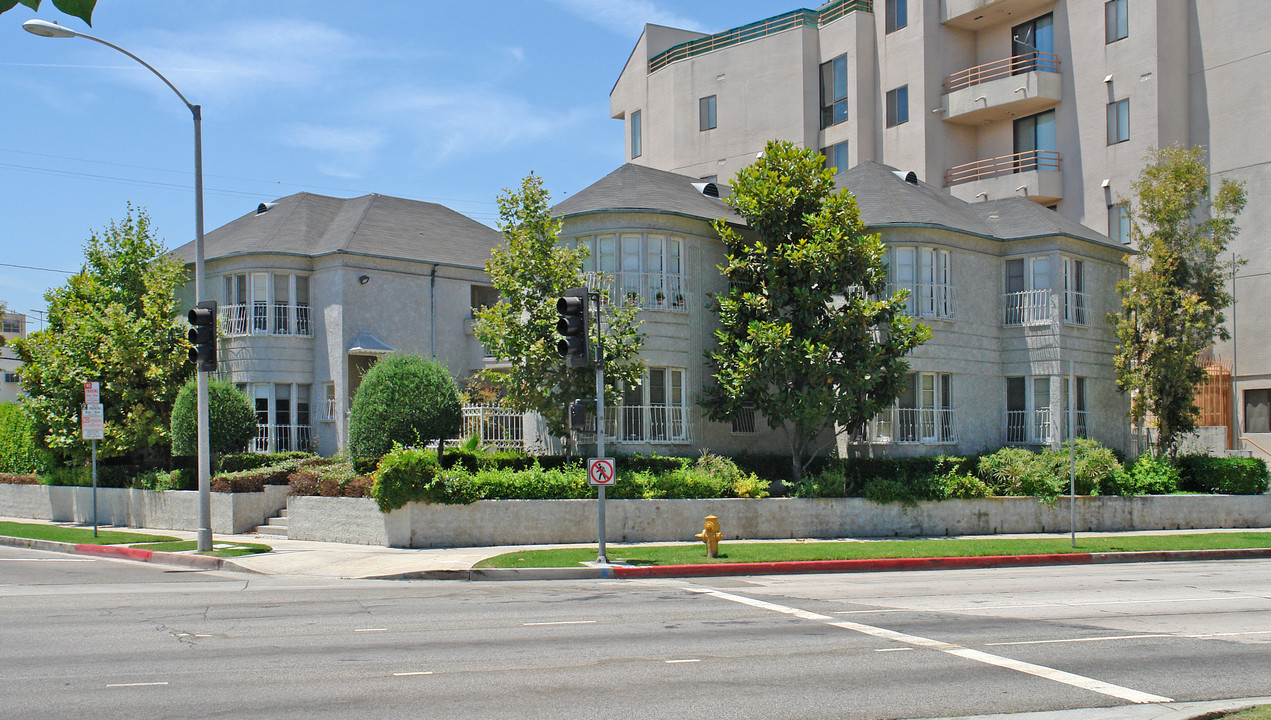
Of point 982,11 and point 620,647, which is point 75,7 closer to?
point 620,647

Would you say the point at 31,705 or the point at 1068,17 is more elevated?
the point at 1068,17

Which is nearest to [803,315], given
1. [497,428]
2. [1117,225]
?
[497,428]

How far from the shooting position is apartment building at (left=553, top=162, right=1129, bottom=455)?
2598 cm

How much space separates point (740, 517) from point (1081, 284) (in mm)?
13517

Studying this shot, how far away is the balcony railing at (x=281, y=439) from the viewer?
100 ft

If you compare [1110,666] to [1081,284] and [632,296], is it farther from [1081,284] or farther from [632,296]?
[1081,284]

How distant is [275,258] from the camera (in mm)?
30844

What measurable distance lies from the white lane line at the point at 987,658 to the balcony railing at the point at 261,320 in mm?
20727

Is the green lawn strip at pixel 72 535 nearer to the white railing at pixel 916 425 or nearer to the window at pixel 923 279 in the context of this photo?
the white railing at pixel 916 425

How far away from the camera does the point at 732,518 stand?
23.0 meters

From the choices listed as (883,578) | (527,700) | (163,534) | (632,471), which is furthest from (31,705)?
(163,534)

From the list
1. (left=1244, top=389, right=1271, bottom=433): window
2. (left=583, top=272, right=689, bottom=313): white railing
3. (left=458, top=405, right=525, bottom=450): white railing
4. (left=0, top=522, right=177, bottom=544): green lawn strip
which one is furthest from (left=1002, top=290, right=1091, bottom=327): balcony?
(left=0, top=522, right=177, bottom=544): green lawn strip

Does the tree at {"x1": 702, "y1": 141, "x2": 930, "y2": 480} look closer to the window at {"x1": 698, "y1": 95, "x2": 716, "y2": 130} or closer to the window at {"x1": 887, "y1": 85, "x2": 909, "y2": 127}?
the window at {"x1": 887, "y1": 85, "x2": 909, "y2": 127}

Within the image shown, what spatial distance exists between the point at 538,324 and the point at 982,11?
25.4 meters
